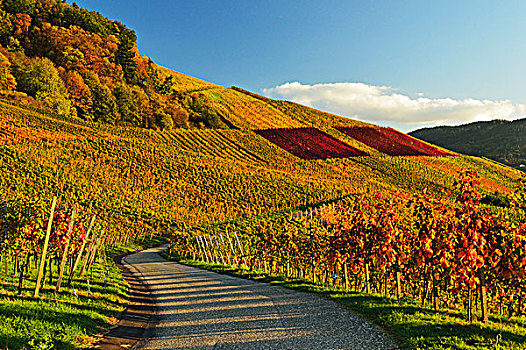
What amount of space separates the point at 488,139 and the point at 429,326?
15604 centimetres

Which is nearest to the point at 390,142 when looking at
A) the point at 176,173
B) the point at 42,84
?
the point at 176,173

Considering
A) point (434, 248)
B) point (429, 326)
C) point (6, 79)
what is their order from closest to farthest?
point (429, 326)
point (434, 248)
point (6, 79)

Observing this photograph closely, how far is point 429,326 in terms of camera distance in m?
9.10

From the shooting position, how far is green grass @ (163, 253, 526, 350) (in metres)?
8.05

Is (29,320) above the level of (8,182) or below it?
below

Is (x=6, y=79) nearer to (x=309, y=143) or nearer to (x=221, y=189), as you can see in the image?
(x=221, y=189)

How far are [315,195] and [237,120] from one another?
2048 inches

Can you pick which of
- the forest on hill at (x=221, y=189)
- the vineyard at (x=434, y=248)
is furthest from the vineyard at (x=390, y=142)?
the vineyard at (x=434, y=248)

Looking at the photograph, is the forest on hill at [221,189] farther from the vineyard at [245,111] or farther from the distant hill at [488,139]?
the distant hill at [488,139]

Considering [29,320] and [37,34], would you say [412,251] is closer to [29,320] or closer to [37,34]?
[29,320]

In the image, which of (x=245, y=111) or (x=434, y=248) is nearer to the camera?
(x=434, y=248)

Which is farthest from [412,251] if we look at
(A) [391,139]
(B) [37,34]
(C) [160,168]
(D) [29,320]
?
(B) [37,34]

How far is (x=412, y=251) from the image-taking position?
13680mm

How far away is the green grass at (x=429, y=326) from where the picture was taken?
8.05 m
